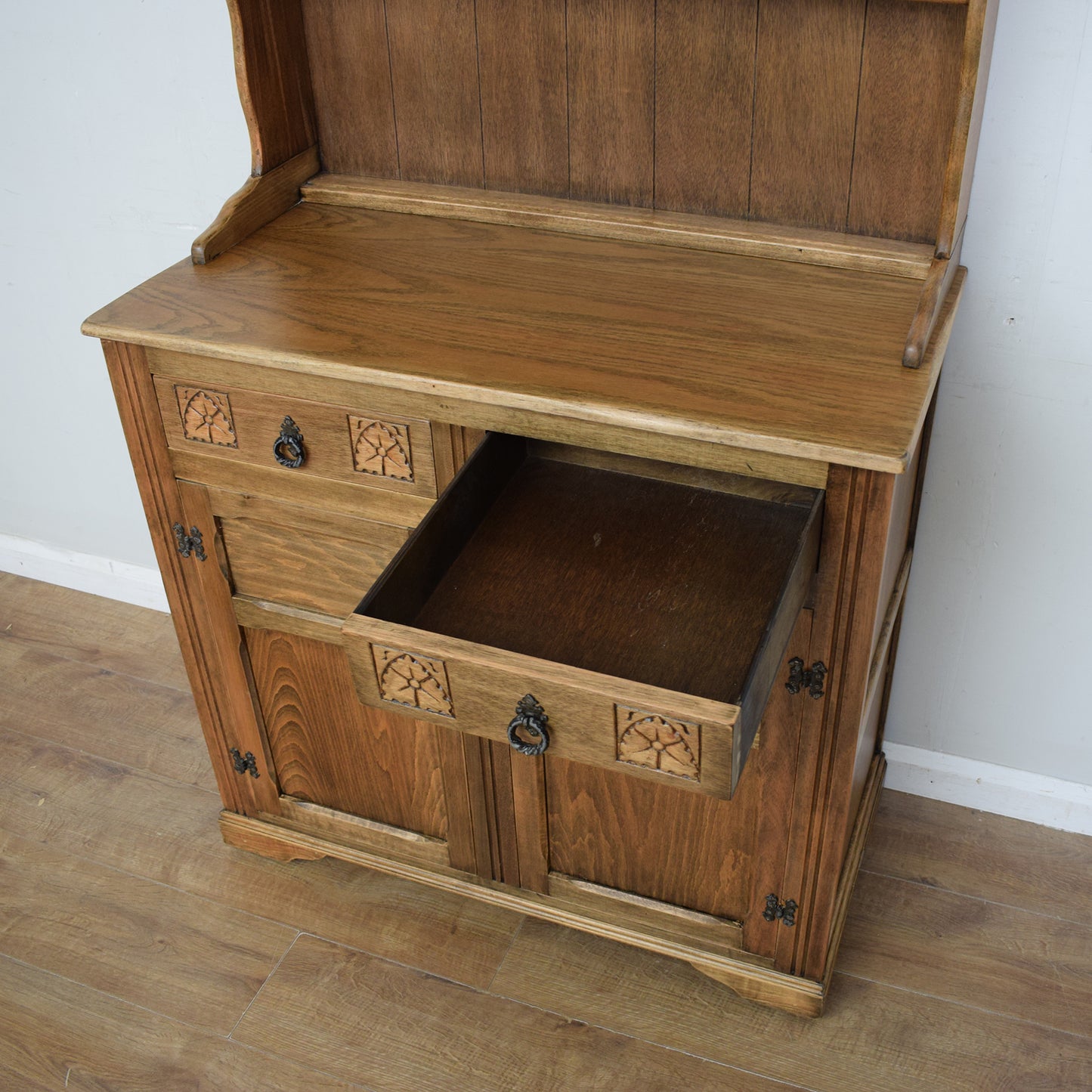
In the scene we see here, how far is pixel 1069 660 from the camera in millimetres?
2008

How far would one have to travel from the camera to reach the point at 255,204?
5.79 feet

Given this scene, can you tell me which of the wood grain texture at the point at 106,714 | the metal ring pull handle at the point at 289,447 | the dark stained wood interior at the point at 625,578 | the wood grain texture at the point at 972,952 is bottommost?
the wood grain texture at the point at 972,952

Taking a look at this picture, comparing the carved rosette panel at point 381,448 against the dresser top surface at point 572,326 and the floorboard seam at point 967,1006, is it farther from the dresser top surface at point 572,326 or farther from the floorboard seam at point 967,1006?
the floorboard seam at point 967,1006

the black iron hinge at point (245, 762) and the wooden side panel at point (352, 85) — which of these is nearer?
the wooden side panel at point (352, 85)

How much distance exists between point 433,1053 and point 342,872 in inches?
15.9

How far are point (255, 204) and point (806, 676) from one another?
102 cm

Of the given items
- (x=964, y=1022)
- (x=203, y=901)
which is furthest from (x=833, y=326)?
(x=203, y=901)

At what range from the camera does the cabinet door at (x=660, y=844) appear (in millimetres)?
1681

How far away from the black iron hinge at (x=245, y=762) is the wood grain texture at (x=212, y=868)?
0.71 ft

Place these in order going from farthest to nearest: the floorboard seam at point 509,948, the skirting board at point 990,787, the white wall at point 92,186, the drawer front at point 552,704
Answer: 1. the skirting board at point 990,787
2. the white wall at point 92,186
3. the floorboard seam at point 509,948
4. the drawer front at point 552,704

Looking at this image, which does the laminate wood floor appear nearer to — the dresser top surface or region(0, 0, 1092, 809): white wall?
region(0, 0, 1092, 809): white wall

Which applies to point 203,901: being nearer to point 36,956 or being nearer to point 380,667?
point 36,956

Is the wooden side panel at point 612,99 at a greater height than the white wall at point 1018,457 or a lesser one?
greater

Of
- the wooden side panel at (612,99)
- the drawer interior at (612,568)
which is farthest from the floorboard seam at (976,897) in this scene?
the wooden side panel at (612,99)
